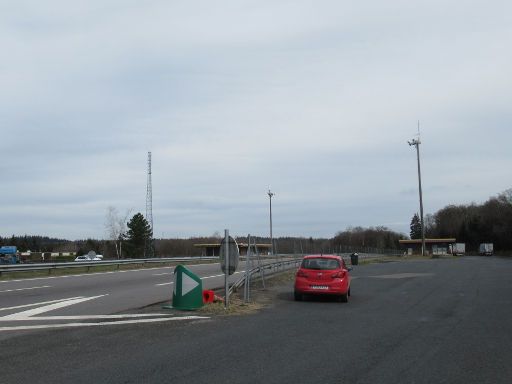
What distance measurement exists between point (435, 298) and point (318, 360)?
38.3 feet

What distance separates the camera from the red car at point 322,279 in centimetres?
1738

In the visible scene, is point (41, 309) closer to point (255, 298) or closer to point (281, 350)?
point (255, 298)

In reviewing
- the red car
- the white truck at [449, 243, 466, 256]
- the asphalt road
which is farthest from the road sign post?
the white truck at [449, 243, 466, 256]

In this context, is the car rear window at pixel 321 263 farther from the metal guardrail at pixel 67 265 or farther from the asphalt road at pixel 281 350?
the metal guardrail at pixel 67 265

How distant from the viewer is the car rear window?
17891 millimetres

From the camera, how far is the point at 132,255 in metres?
92.6

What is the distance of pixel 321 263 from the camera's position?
59.1 ft

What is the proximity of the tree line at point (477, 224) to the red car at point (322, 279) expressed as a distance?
10570 cm

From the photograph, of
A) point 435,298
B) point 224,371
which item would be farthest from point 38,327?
point 435,298

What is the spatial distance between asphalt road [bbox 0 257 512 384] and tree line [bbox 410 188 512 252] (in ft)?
362

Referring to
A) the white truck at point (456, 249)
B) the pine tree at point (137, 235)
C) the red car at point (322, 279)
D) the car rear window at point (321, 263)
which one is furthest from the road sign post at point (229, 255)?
the white truck at point (456, 249)

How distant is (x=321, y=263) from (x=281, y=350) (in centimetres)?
908

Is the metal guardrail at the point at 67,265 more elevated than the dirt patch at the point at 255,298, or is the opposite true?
the metal guardrail at the point at 67,265

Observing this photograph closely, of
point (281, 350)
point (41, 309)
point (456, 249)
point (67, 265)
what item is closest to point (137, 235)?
point (456, 249)
